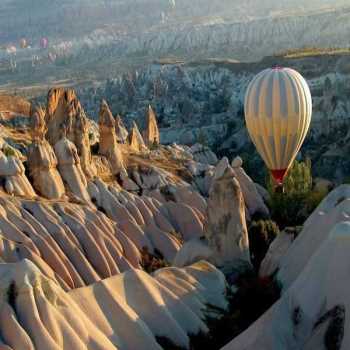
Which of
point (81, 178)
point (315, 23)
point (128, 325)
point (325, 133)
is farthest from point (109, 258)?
point (315, 23)

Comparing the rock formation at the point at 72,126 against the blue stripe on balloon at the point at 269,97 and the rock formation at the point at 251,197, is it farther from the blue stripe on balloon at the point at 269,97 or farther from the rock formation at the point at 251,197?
the blue stripe on balloon at the point at 269,97

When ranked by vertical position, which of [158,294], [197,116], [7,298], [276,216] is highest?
[7,298]

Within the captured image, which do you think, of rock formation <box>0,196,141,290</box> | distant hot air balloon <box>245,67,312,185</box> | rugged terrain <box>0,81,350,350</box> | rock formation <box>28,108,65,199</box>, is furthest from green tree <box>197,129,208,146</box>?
distant hot air balloon <box>245,67,312,185</box>

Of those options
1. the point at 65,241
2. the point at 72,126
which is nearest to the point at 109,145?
the point at 72,126

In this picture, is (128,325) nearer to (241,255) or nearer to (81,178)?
(241,255)

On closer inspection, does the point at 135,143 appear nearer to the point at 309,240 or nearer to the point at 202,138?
the point at 202,138

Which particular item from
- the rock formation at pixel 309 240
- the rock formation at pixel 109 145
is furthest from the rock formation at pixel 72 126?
the rock formation at pixel 309 240
